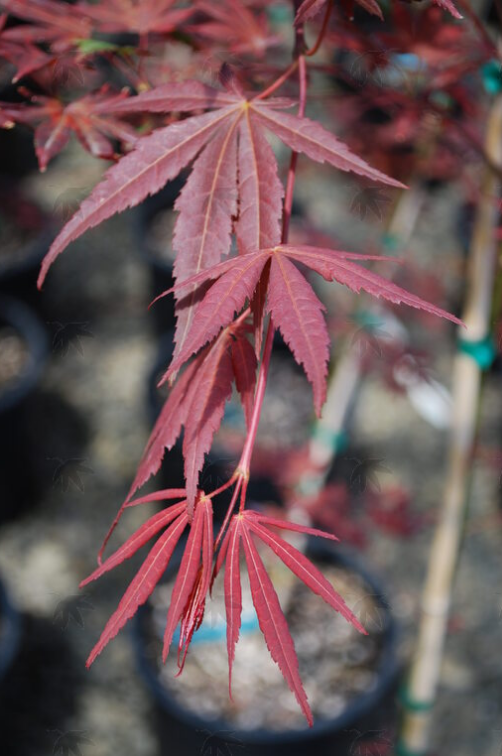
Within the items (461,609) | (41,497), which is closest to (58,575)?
(41,497)

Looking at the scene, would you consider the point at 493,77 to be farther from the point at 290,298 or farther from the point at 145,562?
the point at 145,562

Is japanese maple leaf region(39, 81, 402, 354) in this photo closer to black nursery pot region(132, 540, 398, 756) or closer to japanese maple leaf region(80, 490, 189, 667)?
japanese maple leaf region(80, 490, 189, 667)

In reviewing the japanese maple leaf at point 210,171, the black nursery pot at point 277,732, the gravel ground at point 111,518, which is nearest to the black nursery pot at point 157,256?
the gravel ground at point 111,518

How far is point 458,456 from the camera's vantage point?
0.96 metres

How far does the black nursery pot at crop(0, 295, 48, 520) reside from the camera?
6.23 feet

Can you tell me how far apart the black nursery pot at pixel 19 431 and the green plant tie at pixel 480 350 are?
1286mm

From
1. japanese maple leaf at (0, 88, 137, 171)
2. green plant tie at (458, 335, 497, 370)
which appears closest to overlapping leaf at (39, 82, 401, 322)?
japanese maple leaf at (0, 88, 137, 171)

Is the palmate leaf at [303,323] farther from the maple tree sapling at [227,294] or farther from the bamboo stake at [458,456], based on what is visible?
the bamboo stake at [458,456]

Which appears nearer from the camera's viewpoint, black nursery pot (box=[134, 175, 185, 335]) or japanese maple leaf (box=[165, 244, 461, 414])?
japanese maple leaf (box=[165, 244, 461, 414])

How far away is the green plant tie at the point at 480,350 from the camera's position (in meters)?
0.88

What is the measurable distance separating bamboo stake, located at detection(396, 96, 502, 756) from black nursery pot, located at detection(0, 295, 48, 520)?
113 cm

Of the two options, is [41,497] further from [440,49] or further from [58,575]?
[440,49]

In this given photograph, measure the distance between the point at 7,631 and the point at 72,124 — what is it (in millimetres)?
1087

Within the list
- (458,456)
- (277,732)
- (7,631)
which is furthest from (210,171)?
(7,631)
